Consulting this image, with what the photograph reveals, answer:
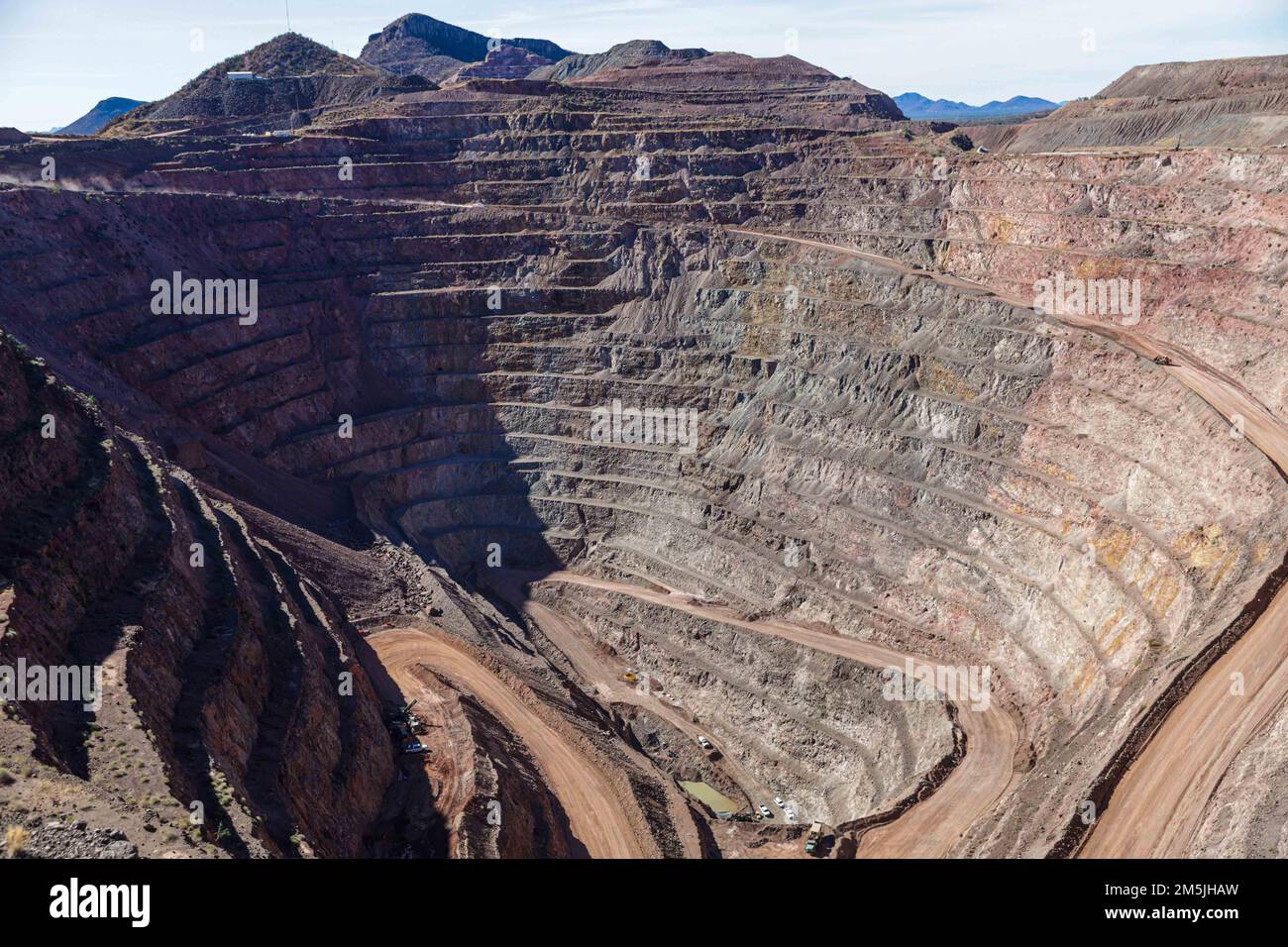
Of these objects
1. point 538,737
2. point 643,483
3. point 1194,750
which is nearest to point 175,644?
point 538,737

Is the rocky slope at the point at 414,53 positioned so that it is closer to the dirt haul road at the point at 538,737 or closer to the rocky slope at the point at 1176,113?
the rocky slope at the point at 1176,113

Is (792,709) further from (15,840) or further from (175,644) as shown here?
(15,840)

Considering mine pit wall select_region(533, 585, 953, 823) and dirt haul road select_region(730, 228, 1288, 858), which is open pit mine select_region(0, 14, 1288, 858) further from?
mine pit wall select_region(533, 585, 953, 823)

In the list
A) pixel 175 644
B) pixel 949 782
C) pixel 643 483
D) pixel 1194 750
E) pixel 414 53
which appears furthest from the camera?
pixel 414 53

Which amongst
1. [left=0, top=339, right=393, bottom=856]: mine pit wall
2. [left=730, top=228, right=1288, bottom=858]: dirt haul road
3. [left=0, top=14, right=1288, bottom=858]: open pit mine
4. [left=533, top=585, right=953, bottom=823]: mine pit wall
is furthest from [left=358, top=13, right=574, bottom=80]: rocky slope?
[left=730, top=228, right=1288, bottom=858]: dirt haul road
